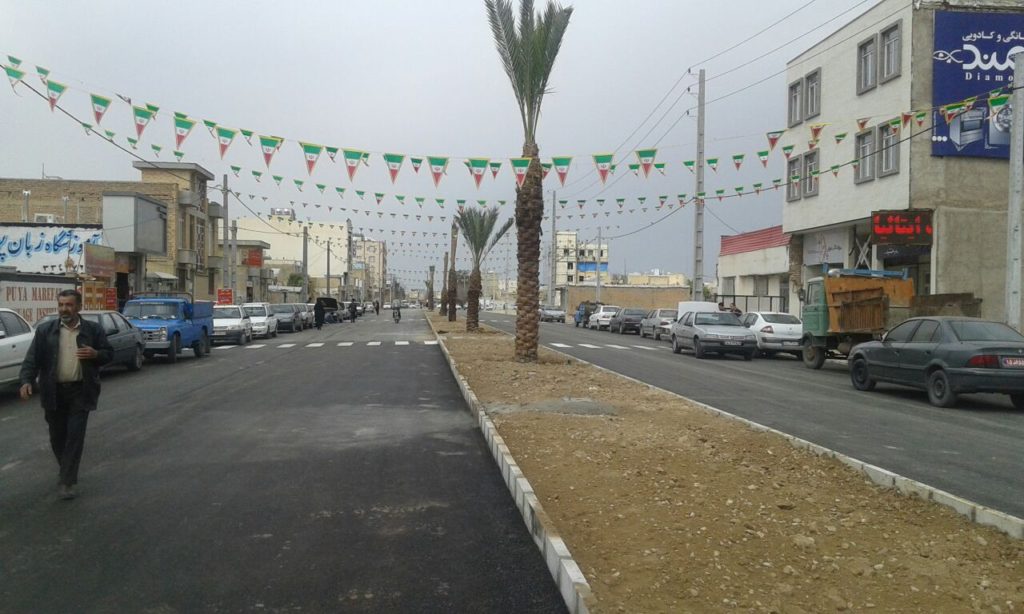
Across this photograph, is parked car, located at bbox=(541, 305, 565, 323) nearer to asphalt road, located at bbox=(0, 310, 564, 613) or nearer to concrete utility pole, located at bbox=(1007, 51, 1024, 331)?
concrete utility pole, located at bbox=(1007, 51, 1024, 331)

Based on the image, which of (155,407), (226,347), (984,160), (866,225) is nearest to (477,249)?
(226,347)

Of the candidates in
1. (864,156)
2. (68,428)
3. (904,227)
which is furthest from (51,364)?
(864,156)

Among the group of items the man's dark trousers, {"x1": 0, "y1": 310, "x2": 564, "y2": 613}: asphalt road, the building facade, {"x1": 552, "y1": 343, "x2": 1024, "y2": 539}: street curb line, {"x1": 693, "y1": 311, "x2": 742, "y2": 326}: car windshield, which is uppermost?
the building facade

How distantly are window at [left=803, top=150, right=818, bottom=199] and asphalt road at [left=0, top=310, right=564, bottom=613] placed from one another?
2447cm

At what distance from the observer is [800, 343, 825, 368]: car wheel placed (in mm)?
21422

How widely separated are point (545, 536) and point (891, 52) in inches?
1043

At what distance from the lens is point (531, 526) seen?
5746mm

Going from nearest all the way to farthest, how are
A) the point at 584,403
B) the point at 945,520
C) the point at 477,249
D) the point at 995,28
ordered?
1. the point at 945,520
2. the point at 584,403
3. the point at 995,28
4. the point at 477,249

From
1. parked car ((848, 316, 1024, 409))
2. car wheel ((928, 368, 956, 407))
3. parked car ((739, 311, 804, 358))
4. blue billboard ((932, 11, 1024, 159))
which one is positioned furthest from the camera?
parked car ((739, 311, 804, 358))

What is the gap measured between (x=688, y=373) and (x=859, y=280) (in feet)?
18.8

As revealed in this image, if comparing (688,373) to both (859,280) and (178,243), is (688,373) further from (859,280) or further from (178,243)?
(178,243)

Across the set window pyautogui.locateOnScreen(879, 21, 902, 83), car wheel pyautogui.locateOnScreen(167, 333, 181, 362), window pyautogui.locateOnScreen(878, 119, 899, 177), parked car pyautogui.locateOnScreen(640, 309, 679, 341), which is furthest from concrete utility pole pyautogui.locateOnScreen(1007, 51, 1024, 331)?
car wheel pyautogui.locateOnScreen(167, 333, 181, 362)

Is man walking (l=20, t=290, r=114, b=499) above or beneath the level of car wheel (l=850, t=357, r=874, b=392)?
above

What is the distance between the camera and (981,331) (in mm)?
13211
